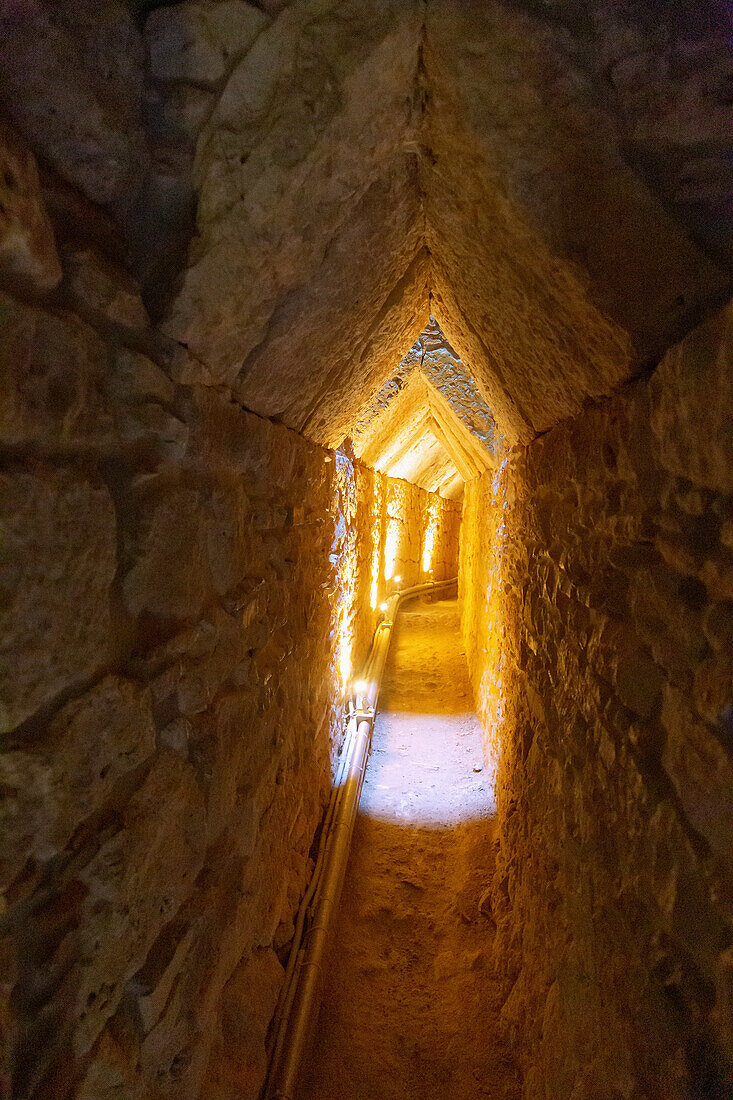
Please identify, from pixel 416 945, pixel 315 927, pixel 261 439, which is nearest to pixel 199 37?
pixel 261 439

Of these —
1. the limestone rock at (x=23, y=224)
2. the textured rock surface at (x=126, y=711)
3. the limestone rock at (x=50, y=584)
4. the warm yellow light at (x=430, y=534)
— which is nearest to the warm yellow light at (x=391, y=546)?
the warm yellow light at (x=430, y=534)

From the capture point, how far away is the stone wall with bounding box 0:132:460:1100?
749 millimetres

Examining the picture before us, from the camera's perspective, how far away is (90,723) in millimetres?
879

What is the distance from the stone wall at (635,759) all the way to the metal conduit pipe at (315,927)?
83 centimetres

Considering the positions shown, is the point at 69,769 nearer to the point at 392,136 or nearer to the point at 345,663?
the point at 392,136

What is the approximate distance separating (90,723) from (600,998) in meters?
1.36

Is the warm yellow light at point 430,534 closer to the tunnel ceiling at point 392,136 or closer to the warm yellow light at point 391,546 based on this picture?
the warm yellow light at point 391,546

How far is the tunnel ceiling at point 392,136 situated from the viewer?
872mm

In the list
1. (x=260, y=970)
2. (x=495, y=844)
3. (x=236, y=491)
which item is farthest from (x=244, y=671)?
(x=495, y=844)

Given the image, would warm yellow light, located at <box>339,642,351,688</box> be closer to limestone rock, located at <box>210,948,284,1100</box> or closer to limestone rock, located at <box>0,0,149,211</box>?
limestone rock, located at <box>210,948,284,1100</box>

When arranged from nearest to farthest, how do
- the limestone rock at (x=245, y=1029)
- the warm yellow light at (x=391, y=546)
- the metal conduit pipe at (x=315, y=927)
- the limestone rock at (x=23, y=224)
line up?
the limestone rock at (x=23, y=224) → the limestone rock at (x=245, y=1029) → the metal conduit pipe at (x=315, y=927) → the warm yellow light at (x=391, y=546)

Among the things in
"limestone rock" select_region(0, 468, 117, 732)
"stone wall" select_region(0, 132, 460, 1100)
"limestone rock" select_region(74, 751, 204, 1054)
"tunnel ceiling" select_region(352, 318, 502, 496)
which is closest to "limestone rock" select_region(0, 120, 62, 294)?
"stone wall" select_region(0, 132, 460, 1100)

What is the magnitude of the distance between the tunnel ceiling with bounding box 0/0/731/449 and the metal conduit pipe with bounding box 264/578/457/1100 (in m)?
2.43

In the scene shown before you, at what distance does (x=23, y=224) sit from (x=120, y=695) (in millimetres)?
797
